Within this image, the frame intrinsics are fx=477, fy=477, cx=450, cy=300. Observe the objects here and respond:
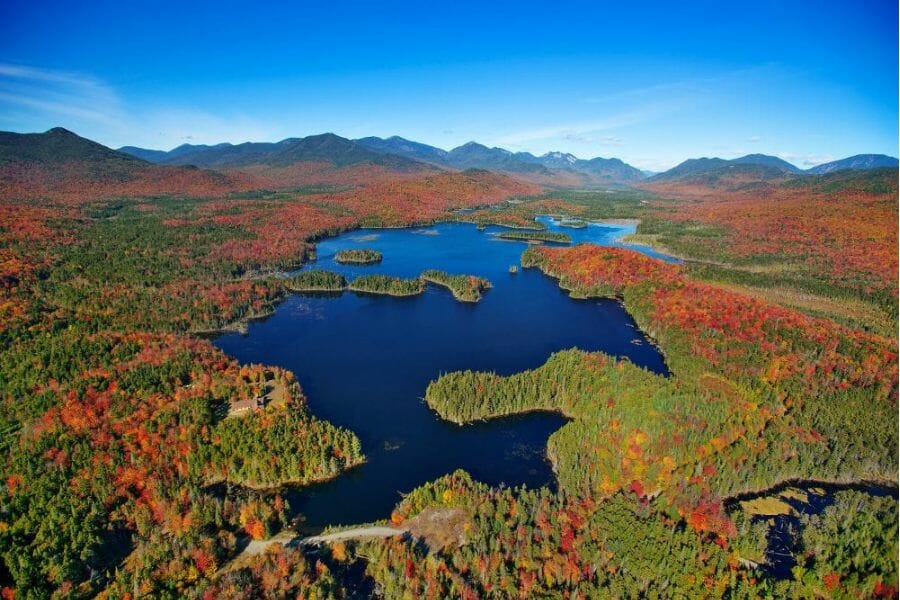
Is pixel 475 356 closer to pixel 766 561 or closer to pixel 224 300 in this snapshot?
pixel 766 561

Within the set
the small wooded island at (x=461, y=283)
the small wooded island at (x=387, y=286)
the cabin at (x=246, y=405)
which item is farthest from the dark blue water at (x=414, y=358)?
the cabin at (x=246, y=405)

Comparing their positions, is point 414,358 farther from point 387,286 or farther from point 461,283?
point 461,283

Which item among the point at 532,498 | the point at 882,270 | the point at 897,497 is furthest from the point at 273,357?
the point at 882,270

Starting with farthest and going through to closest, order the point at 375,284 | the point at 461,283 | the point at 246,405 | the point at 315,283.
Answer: the point at 315,283 → the point at 375,284 → the point at 461,283 → the point at 246,405

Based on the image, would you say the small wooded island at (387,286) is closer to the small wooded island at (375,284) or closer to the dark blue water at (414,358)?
the small wooded island at (375,284)

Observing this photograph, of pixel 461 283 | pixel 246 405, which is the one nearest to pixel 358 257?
pixel 461 283
